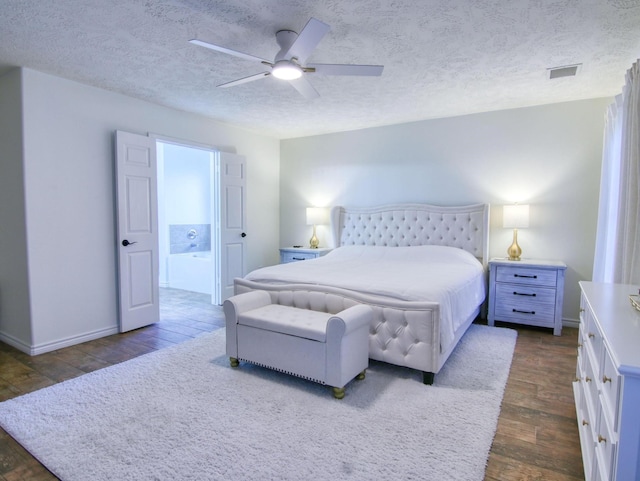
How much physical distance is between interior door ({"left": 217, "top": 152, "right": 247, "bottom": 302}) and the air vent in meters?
3.85

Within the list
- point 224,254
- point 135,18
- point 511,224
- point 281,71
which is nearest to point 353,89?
point 281,71

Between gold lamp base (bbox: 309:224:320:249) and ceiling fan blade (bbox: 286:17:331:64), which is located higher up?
ceiling fan blade (bbox: 286:17:331:64)

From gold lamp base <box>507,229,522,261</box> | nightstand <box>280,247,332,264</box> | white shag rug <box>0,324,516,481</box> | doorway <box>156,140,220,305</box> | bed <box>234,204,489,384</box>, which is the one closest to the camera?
white shag rug <box>0,324,516,481</box>

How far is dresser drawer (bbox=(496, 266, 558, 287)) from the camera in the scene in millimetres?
3898

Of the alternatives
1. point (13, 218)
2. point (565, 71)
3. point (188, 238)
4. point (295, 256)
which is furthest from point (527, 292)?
point (188, 238)

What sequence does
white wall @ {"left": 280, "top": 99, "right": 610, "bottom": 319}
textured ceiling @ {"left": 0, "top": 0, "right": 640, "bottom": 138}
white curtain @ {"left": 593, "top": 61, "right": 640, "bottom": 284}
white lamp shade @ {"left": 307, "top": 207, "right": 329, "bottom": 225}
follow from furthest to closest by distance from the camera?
1. white lamp shade @ {"left": 307, "top": 207, "right": 329, "bottom": 225}
2. white wall @ {"left": 280, "top": 99, "right": 610, "bottom": 319}
3. white curtain @ {"left": 593, "top": 61, "right": 640, "bottom": 284}
4. textured ceiling @ {"left": 0, "top": 0, "right": 640, "bottom": 138}

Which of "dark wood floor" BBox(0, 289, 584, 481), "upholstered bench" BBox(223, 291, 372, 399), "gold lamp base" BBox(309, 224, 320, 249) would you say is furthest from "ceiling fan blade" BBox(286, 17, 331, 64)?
"gold lamp base" BBox(309, 224, 320, 249)

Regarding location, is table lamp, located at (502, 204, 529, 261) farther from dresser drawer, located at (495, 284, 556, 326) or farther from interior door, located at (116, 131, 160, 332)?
interior door, located at (116, 131, 160, 332)

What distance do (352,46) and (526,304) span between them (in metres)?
3.26

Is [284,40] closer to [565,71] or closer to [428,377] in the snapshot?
[565,71]

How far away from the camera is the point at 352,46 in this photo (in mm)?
2711

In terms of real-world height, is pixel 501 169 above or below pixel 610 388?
above

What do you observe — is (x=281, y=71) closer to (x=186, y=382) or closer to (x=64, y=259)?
(x=186, y=382)

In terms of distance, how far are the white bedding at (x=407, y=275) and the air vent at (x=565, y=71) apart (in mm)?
1953
